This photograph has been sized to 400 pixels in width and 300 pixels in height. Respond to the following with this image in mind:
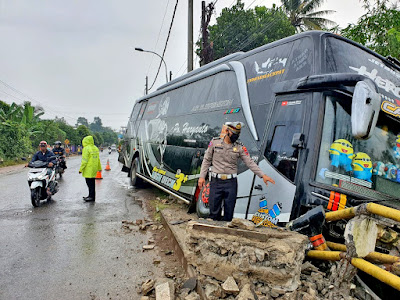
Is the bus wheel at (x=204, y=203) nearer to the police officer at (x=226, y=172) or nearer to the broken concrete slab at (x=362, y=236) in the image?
the police officer at (x=226, y=172)

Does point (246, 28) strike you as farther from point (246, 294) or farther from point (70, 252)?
point (246, 294)

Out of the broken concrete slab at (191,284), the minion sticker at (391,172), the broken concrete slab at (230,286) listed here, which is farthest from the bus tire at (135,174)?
the minion sticker at (391,172)

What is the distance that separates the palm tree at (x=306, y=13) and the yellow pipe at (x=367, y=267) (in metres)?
23.9

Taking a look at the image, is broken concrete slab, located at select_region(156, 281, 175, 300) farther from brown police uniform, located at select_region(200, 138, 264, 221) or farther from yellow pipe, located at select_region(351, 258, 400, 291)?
yellow pipe, located at select_region(351, 258, 400, 291)

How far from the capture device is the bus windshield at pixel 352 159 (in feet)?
10.9

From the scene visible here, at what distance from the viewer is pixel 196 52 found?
878 inches

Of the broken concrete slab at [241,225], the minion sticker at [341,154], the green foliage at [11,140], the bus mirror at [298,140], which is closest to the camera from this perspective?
the broken concrete slab at [241,225]

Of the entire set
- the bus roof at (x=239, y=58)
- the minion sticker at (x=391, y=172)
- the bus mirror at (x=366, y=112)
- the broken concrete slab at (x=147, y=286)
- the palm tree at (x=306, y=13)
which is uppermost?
the palm tree at (x=306, y=13)

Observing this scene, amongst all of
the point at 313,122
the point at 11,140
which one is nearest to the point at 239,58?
the point at 313,122

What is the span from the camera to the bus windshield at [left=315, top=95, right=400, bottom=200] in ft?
10.9

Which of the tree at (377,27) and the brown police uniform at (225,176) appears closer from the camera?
the brown police uniform at (225,176)

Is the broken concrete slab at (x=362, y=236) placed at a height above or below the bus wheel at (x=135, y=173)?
above

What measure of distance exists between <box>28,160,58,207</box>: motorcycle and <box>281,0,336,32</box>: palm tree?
2251 cm

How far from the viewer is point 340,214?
2.86 metres
